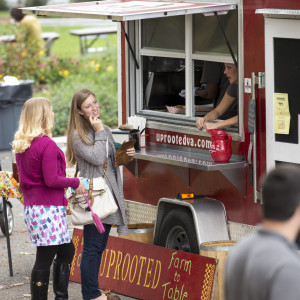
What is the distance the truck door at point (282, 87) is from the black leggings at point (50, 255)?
5.23ft

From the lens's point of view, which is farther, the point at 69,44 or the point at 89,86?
the point at 69,44

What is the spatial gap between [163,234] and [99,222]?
1084 millimetres

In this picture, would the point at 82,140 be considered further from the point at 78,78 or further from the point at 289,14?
the point at 78,78

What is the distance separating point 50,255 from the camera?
5832 mm

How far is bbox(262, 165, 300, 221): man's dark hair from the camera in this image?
110 inches

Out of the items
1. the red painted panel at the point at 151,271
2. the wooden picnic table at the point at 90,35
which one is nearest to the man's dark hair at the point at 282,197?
the red painted panel at the point at 151,271

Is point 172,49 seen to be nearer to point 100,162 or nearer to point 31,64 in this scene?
point 100,162

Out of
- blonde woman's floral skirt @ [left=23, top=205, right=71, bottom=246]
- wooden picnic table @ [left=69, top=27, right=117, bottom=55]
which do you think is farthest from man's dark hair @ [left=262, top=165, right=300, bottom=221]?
wooden picnic table @ [left=69, top=27, right=117, bottom=55]

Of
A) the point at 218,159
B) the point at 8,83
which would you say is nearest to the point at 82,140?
the point at 218,159

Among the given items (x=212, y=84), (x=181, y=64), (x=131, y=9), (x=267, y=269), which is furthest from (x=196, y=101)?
(x=267, y=269)

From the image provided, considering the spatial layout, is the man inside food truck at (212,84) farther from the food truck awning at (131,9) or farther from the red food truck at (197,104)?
the food truck awning at (131,9)

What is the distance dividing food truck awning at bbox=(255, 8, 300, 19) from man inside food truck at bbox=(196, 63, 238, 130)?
0.71 metres

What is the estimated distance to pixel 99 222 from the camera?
5793 mm

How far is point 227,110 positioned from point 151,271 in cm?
142
